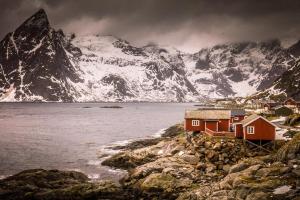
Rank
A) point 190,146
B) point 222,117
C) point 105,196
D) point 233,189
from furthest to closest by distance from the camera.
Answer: point 222,117
point 190,146
point 105,196
point 233,189

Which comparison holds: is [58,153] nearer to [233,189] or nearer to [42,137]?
[42,137]

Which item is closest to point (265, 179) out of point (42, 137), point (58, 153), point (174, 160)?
point (174, 160)

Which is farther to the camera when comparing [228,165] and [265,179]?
[228,165]

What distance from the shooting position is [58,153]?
86.2 metres

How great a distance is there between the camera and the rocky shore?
4081 cm

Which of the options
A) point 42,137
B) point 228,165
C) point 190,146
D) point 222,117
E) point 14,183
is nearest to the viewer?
point 14,183

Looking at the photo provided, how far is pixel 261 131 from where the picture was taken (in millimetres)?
62188

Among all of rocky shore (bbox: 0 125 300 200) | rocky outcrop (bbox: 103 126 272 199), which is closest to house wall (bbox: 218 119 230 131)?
rocky outcrop (bbox: 103 126 272 199)

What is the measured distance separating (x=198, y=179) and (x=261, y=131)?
59.5 feet

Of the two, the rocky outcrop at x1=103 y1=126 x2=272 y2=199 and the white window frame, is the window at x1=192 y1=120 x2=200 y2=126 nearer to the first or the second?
the rocky outcrop at x1=103 y1=126 x2=272 y2=199

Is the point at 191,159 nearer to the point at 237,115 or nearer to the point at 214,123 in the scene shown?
the point at 214,123

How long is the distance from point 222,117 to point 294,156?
2464 centimetres

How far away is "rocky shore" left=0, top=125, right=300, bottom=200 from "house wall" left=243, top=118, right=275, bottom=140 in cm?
233

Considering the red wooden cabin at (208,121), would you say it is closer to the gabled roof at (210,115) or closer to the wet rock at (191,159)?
the gabled roof at (210,115)
